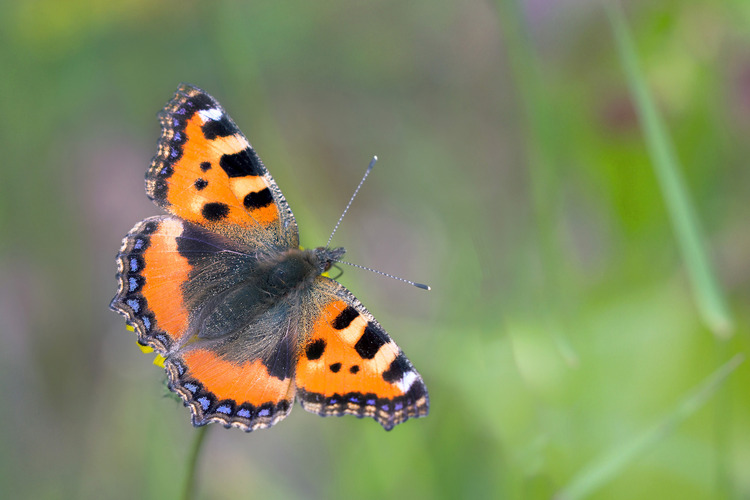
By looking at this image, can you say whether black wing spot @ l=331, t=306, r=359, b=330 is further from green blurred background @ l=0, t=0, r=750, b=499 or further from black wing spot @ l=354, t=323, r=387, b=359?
green blurred background @ l=0, t=0, r=750, b=499

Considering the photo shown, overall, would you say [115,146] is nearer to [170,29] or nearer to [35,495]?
[170,29]

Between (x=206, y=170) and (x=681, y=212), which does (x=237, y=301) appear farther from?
(x=681, y=212)

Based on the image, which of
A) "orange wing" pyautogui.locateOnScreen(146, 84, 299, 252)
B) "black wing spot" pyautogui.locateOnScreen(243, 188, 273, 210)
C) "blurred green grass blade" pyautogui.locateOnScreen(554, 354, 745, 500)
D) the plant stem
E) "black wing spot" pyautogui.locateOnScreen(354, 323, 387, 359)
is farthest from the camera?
"black wing spot" pyautogui.locateOnScreen(243, 188, 273, 210)

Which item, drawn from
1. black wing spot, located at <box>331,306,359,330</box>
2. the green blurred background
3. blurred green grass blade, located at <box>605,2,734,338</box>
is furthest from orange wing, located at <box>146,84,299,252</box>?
blurred green grass blade, located at <box>605,2,734,338</box>

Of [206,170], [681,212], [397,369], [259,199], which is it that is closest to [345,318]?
[397,369]

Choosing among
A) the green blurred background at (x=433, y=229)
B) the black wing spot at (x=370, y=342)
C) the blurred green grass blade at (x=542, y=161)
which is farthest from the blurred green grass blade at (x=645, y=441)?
the black wing spot at (x=370, y=342)

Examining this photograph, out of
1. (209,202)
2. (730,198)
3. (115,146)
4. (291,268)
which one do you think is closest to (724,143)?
(730,198)
